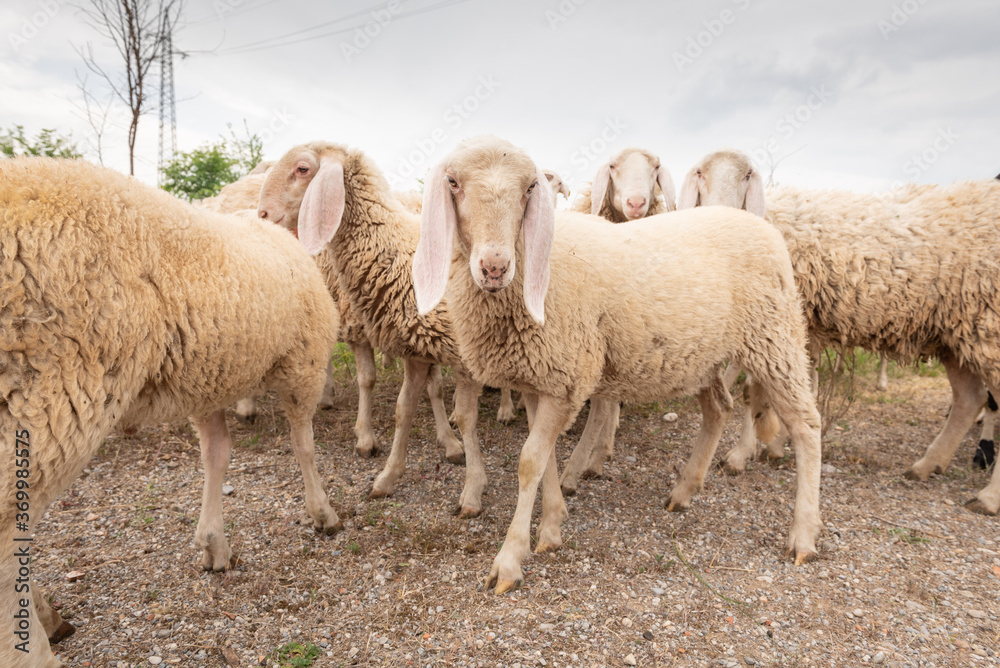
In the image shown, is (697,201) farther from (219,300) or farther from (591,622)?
(219,300)

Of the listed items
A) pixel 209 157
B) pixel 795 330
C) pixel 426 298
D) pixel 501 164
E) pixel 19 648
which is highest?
pixel 209 157

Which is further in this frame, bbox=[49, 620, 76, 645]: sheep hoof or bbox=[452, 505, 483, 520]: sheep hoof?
bbox=[452, 505, 483, 520]: sheep hoof

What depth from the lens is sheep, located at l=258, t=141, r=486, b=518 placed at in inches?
137

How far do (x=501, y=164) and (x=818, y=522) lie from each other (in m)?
2.67

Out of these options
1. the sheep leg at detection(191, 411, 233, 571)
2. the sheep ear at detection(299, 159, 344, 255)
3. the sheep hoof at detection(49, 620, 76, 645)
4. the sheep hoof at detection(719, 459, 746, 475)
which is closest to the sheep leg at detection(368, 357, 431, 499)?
the sheep ear at detection(299, 159, 344, 255)

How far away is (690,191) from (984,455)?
10.5ft

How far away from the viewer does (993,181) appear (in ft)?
13.4

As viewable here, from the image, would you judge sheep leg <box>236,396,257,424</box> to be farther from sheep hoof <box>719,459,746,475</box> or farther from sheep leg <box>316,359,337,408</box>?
sheep hoof <box>719,459,746,475</box>

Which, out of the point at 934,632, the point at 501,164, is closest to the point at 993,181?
the point at 934,632

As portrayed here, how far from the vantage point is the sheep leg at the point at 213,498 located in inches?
112

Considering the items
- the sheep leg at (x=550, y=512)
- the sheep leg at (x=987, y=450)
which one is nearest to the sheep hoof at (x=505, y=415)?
the sheep leg at (x=550, y=512)

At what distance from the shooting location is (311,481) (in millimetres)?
3209

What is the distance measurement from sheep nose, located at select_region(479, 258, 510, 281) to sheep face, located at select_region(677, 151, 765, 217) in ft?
10.3

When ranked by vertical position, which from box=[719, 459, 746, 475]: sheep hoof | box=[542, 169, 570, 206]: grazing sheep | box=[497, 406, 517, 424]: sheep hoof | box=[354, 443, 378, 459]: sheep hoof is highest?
box=[542, 169, 570, 206]: grazing sheep
